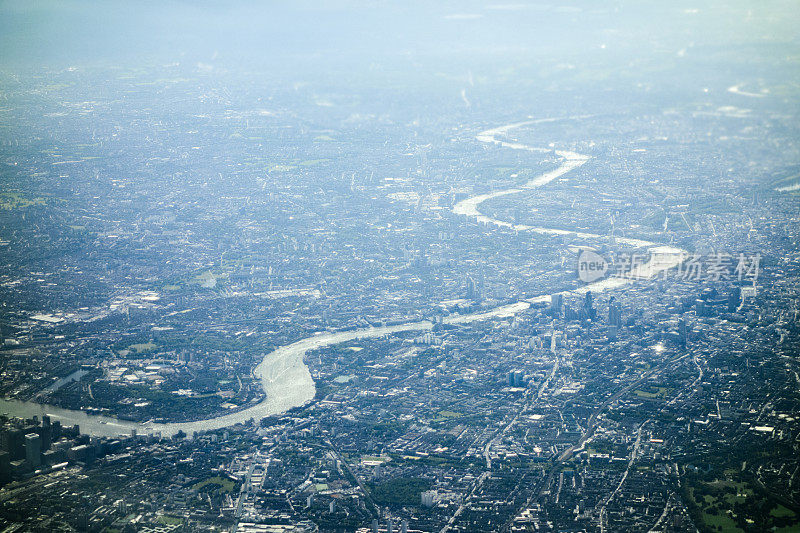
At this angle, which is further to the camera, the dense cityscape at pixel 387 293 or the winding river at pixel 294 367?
the winding river at pixel 294 367

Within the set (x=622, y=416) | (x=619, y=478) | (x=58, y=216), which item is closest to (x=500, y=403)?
(x=622, y=416)

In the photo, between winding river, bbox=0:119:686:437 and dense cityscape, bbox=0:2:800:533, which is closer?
dense cityscape, bbox=0:2:800:533

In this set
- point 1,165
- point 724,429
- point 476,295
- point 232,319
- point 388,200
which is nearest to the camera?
point 724,429

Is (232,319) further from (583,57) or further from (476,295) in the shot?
(583,57)

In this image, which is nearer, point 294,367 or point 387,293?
point 294,367
